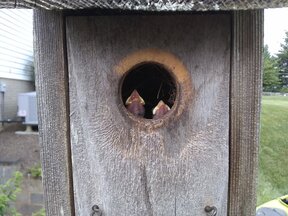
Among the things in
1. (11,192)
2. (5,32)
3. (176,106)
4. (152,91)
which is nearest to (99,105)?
(176,106)

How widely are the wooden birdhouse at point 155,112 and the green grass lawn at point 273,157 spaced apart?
626 centimetres

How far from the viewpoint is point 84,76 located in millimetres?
1051

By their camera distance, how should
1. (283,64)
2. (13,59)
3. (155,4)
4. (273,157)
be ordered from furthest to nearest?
(283,64)
(273,157)
(13,59)
(155,4)

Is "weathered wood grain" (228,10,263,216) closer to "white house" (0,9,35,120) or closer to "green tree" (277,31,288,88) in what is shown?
"white house" (0,9,35,120)

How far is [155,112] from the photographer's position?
1.10 meters

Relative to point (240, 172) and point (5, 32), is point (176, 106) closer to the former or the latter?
point (240, 172)

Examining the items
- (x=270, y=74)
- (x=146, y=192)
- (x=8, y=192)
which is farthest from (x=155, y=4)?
(x=270, y=74)

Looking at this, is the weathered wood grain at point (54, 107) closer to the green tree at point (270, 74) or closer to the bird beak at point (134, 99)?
the bird beak at point (134, 99)

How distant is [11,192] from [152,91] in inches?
112

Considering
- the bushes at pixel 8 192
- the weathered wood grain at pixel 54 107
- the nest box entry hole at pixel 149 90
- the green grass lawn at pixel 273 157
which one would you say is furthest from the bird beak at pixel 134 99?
the green grass lawn at pixel 273 157

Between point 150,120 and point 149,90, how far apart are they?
0.27m

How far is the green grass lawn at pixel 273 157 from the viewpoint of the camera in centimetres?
845

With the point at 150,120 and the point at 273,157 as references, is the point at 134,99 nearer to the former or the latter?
the point at 150,120

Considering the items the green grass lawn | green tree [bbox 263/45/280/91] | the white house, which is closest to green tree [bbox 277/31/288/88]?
green tree [bbox 263/45/280/91]
